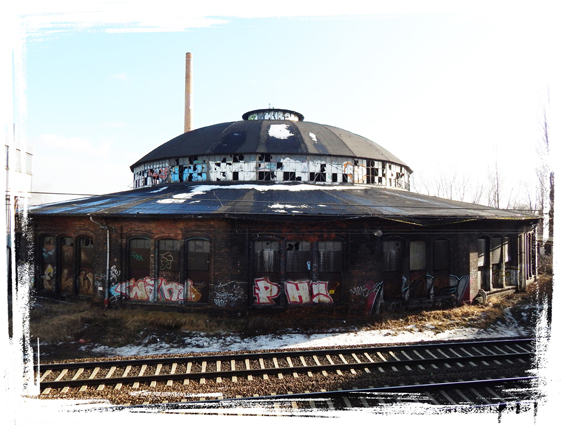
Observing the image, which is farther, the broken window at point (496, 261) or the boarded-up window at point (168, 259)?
the broken window at point (496, 261)

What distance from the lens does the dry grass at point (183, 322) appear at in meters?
12.9

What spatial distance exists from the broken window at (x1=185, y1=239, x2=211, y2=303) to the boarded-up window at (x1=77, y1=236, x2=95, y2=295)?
533 cm

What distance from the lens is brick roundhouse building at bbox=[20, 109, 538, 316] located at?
47.4 feet

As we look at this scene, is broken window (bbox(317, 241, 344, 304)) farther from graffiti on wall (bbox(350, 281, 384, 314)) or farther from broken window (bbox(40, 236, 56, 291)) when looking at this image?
broken window (bbox(40, 236, 56, 291))

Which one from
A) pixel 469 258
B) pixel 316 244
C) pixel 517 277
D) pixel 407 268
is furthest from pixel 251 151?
pixel 517 277

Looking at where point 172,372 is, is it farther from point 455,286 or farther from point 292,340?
point 455,286

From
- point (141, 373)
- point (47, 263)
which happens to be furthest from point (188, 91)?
point (141, 373)

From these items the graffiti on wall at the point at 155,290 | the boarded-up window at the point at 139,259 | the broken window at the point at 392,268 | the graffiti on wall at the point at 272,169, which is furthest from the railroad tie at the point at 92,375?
the graffiti on wall at the point at 272,169

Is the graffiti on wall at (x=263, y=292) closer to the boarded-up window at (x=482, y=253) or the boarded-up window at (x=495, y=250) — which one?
the boarded-up window at (x=482, y=253)

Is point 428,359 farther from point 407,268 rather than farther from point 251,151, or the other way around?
point 251,151

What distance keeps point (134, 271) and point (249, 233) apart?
5710 mm

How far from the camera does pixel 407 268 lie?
50.9 feet

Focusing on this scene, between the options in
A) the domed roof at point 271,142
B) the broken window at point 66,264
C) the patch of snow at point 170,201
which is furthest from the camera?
the domed roof at point 271,142

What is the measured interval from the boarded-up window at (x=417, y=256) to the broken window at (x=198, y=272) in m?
9.26
